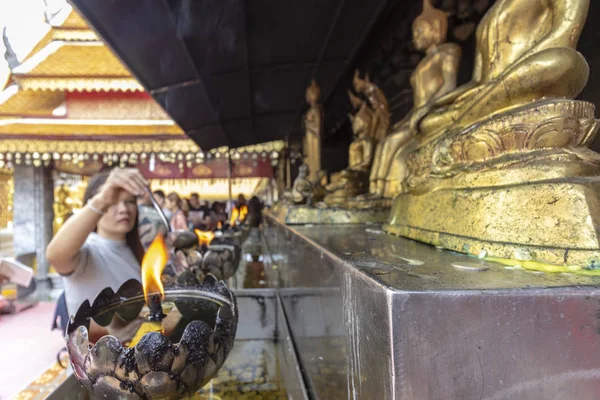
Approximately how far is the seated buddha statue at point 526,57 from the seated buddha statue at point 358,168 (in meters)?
0.99

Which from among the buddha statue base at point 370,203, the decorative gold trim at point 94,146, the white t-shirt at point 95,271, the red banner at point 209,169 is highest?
the decorative gold trim at point 94,146

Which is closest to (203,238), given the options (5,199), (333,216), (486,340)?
(333,216)

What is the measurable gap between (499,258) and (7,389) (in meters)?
3.30

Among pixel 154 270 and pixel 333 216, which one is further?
pixel 333 216

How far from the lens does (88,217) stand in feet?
3.79

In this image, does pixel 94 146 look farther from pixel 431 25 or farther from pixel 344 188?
pixel 431 25

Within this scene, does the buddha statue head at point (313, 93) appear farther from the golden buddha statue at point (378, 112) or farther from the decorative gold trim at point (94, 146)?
the decorative gold trim at point (94, 146)

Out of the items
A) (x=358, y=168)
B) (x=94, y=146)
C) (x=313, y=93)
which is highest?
(x=313, y=93)

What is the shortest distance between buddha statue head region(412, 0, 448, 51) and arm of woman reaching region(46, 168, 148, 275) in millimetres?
1425

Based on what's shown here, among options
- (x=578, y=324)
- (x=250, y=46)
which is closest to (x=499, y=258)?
(x=578, y=324)

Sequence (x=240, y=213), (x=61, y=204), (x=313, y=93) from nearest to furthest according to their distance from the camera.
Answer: (x=313, y=93), (x=61, y=204), (x=240, y=213)

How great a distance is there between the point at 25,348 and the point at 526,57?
182 inches

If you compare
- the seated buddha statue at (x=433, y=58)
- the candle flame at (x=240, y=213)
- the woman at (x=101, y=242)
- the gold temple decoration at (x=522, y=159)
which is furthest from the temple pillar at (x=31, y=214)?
the gold temple decoration at (x=522, y=159)

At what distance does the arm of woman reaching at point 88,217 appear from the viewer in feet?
3.42
